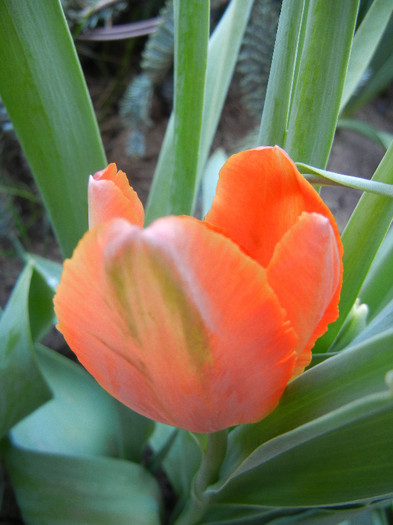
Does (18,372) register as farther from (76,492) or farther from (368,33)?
(368,33)

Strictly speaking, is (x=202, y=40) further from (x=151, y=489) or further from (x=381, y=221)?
(x=151, y=489)

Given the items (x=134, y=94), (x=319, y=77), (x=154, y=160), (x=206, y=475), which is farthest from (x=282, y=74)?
(x=154, y=160)

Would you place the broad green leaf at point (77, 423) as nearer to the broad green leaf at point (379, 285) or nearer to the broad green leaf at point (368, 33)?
the broad green leaf at point (379, 285)

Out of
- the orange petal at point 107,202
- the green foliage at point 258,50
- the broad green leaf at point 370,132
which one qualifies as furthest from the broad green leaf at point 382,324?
the green foliage at point 258,50

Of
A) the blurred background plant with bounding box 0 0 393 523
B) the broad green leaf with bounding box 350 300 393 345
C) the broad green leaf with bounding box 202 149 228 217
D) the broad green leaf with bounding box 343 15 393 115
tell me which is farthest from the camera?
the broad green leaf with bounding box 343 15 393 115

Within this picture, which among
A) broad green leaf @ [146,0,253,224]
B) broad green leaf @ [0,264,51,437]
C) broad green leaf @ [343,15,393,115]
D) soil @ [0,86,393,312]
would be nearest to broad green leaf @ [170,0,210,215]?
broad green leaf @ [146,0,253,224]

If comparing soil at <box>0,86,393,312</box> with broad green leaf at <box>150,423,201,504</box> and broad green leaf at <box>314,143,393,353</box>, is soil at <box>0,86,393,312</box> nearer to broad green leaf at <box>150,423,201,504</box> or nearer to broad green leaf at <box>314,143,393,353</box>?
broad green leaf at <box>150,423,201,504</box>
